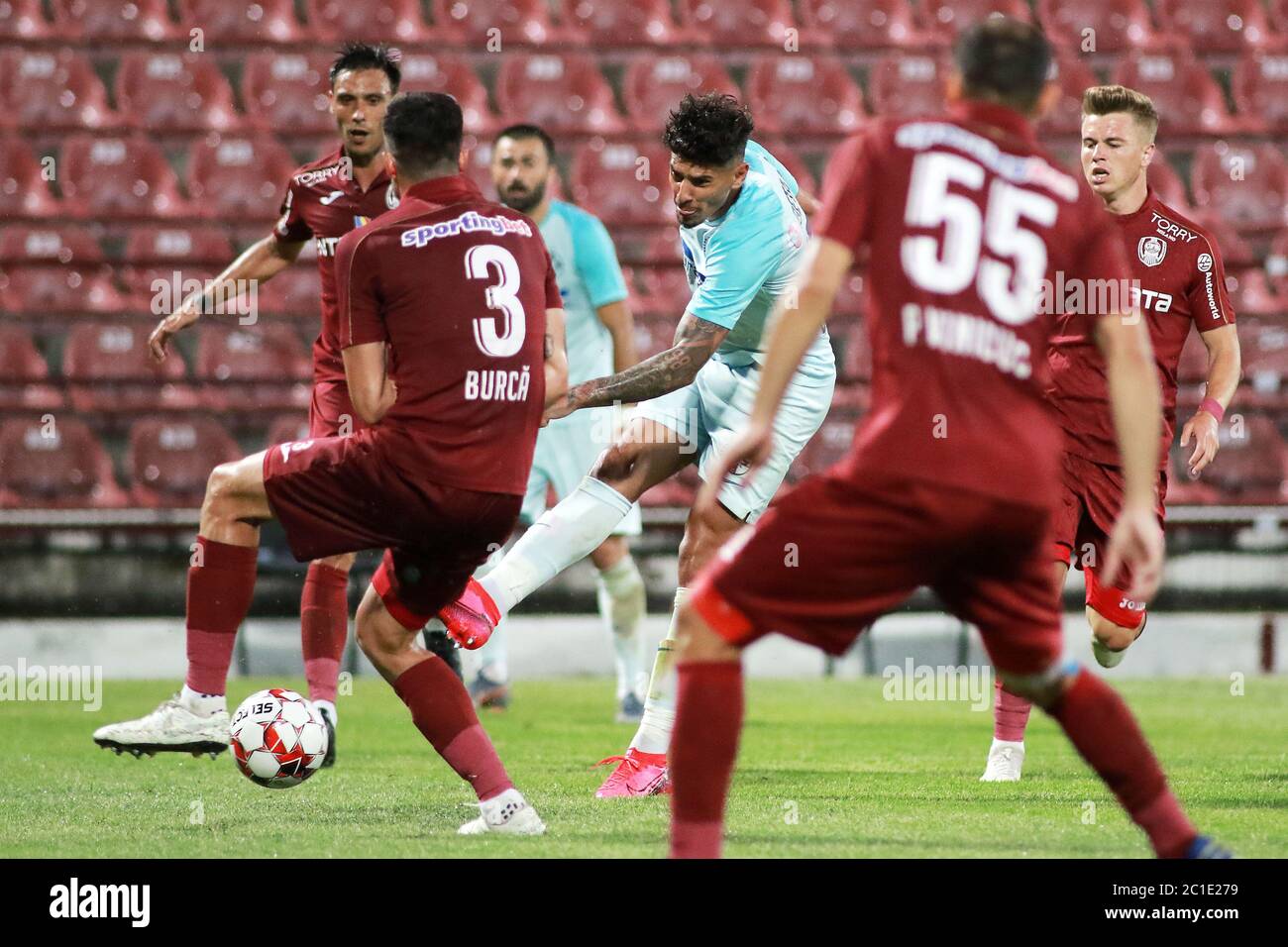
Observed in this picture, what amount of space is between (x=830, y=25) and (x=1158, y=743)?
800 centimetres

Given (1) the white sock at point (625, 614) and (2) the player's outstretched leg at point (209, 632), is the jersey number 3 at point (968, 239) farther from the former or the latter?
(1) the white sock at point (625, 614)

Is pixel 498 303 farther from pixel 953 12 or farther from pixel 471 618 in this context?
pixel 953 12

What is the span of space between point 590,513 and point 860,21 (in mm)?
8829

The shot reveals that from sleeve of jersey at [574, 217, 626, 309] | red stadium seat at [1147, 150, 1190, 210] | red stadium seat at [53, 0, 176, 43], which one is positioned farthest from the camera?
red stadium seat at [53, 0, 176, 43]

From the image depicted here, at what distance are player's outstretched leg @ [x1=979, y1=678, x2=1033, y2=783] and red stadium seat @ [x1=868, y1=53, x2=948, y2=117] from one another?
298 inches

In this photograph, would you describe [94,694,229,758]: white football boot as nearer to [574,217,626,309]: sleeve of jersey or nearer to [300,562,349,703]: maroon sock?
[300,562,349,703]: maroon sock

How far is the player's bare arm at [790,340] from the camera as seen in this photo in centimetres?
315

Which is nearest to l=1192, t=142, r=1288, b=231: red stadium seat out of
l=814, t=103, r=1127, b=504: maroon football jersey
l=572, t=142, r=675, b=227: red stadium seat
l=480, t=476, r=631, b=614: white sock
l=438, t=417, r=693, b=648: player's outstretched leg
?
l=572, t=142, r=675, b=227: red stadium seat

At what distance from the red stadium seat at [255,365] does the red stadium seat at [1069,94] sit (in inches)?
226

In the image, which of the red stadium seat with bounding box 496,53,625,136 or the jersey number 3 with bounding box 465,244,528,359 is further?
the red stadium seat with bounding box 496,53,625,136

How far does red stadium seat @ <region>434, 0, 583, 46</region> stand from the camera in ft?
42.7

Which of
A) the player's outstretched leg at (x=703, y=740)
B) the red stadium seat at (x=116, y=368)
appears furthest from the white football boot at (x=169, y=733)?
the red stadium seat at (x=116, y=368)

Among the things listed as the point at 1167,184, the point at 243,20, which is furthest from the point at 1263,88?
the point at 243,20

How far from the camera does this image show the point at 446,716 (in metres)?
4.52
